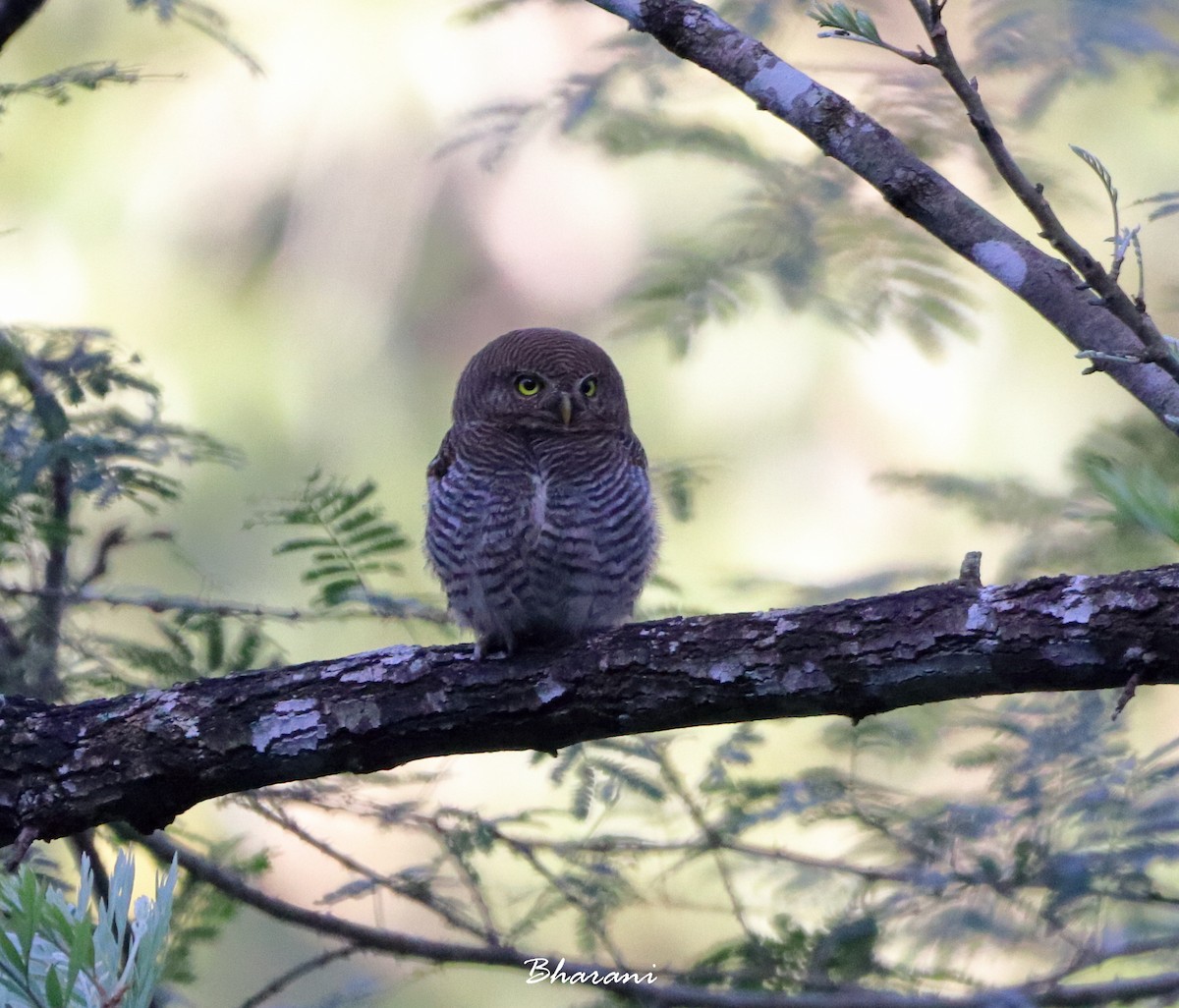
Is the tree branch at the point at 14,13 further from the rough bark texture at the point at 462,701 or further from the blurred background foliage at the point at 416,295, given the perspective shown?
the blurred background foliage at the point at 416,295

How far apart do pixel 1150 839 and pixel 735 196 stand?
1.92 meters

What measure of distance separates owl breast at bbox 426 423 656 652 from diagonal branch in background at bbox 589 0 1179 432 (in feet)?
3.14

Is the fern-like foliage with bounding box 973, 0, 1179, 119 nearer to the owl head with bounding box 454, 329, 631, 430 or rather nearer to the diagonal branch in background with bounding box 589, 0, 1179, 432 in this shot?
the diagonal branch in background with bounding box 589, 0, 1179, 432

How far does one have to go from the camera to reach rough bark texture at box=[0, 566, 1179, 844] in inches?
78.6

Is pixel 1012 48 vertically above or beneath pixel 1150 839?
above

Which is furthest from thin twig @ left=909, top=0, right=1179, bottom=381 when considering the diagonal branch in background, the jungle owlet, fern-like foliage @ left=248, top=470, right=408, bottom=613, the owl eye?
the owl eye

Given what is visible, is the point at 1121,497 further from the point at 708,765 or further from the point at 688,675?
the point at 708,765

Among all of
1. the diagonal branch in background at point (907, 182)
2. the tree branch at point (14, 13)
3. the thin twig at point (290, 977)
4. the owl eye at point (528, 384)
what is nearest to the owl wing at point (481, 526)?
the owl eye at point (528, 384)

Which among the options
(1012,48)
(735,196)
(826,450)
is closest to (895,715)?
(735,196)

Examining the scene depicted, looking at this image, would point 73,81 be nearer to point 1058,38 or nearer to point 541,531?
point 541,531

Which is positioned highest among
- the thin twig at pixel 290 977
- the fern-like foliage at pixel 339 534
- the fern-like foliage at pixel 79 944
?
the fern-like foliage at pixel 339 534

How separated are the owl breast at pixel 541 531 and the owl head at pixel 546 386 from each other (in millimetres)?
47

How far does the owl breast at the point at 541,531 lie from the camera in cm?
286

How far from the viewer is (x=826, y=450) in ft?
21.2
